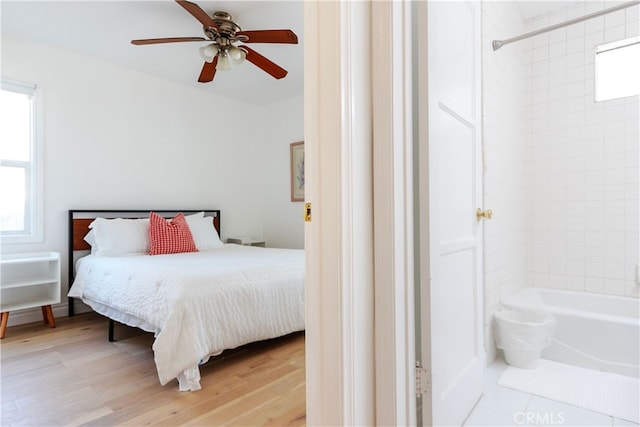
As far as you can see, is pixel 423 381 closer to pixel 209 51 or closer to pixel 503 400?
pixel 503 400

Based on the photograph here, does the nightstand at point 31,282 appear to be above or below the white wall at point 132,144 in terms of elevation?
below

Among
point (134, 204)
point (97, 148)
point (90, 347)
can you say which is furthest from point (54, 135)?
point (90, 347)

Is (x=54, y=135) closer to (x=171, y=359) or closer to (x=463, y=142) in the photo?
(x=171, y=359)

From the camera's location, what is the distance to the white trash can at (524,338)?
6.66 ft

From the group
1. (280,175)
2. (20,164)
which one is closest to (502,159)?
(280,175)

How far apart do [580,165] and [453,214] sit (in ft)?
6.75

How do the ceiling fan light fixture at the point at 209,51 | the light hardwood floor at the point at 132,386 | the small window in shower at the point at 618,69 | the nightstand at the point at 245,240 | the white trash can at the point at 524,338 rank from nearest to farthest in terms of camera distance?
the light hardwood floor at the point at 132,386 → the white trash can at the point at 524,338 → the small window in shower at the point at 618,69 → the ceiling fan light fixture at the point at 209,51 → the nightstand at the point at 245,240

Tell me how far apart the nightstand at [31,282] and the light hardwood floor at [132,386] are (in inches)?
11.5

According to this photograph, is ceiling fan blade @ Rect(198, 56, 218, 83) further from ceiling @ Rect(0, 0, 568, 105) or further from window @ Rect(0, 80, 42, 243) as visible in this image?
window @ Rect(0, 80, 42, 243)

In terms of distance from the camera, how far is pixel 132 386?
1914 mm

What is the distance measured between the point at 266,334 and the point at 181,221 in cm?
181

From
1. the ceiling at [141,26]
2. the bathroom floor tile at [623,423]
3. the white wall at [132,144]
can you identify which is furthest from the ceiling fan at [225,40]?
the bathroom floor tile at [623,423]

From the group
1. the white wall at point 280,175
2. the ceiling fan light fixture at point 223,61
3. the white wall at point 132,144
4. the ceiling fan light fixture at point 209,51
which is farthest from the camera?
the white wall at point 280,175

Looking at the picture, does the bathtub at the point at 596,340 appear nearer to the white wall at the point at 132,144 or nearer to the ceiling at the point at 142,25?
the ceiling at the point at 142,25
